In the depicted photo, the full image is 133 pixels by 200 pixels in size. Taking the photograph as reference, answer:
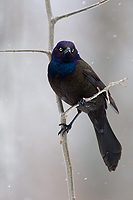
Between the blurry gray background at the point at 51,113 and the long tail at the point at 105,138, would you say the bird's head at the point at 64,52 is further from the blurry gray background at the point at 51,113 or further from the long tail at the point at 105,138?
the blurry gray background at the point at 51,113

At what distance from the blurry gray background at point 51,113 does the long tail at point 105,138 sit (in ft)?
9.08

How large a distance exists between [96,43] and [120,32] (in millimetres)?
474

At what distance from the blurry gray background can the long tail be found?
109 inches

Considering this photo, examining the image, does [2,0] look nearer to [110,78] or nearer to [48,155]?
[110,78]

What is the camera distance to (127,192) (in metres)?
5.57

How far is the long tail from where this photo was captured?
2.56 meters

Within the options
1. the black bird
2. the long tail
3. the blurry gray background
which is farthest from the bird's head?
the blurry gray background

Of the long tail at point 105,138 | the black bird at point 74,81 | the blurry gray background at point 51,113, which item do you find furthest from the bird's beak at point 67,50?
the blurry gray background at point 51,113

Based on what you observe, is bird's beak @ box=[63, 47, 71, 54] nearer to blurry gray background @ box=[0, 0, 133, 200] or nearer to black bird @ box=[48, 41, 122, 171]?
black bird @ box=[48, 41, 122, 171]

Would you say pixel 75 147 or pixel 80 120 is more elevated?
pixel 80 120

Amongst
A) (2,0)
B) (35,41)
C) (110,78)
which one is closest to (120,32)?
(110,78)

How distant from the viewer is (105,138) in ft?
8.71

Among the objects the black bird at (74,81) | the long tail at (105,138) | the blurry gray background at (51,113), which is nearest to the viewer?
the black bird at (74,81)

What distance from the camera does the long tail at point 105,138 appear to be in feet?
8.40
